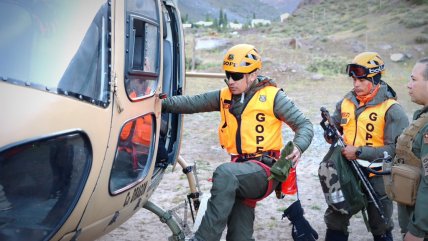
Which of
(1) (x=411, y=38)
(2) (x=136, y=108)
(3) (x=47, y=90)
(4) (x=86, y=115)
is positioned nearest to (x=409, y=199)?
(2) (x=136, y=108)

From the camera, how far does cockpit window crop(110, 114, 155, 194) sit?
326 cm

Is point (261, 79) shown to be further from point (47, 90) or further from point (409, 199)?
point (47, 90)

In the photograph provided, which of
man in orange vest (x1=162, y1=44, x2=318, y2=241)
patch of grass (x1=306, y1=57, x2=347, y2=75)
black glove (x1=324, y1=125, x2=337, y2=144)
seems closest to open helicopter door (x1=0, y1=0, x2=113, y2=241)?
man in orange vest (x1=162, y1=44, x2=318, y2=241)

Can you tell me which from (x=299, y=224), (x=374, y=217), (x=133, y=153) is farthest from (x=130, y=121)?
(x=374, y=217)

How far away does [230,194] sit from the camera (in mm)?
3639

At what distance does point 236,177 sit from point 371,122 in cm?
135

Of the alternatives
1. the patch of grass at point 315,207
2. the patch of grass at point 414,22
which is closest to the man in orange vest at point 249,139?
the patch of grass at point 315,207

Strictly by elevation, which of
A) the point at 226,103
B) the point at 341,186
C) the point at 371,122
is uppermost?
the point at 226,103

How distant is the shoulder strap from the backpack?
3.42ft

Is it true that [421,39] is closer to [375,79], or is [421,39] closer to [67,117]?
[375,79]

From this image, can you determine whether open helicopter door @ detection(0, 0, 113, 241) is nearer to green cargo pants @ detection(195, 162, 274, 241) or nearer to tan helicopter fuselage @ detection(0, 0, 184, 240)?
tan helicopter fuselage @ detection(0, 0, 184, 240)

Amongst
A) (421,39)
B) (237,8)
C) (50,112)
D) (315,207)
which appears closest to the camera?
(50,112)

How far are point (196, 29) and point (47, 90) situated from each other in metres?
45.2

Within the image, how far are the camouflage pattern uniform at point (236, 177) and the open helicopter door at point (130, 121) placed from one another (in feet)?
1.48
